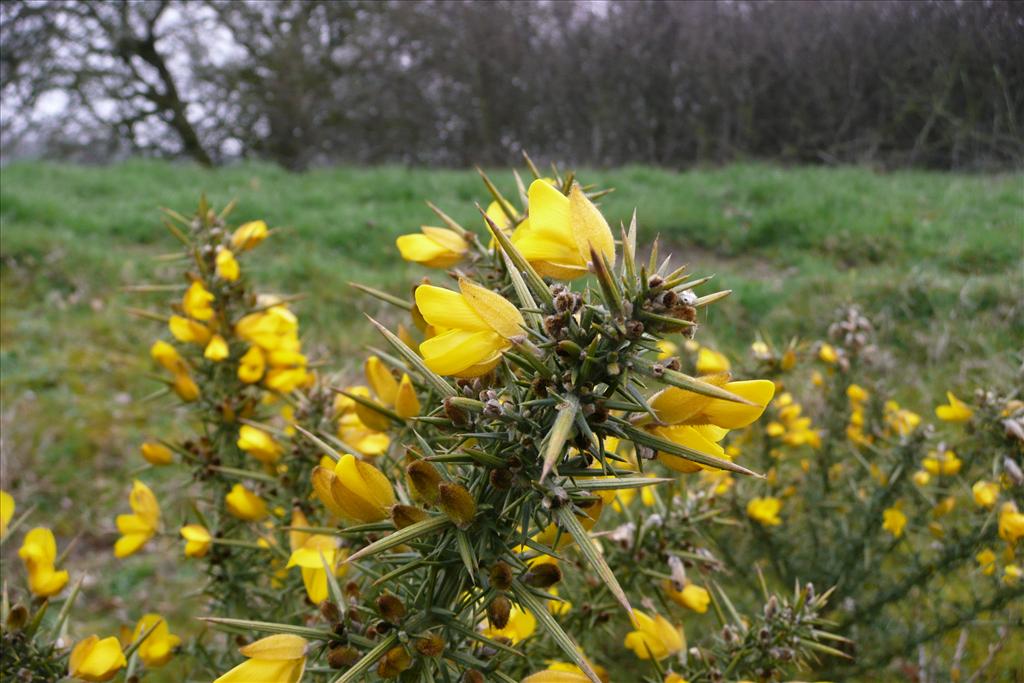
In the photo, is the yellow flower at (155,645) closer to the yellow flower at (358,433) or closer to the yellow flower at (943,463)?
the yellow flower at (358,433)

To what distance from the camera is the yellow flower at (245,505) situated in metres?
1.09

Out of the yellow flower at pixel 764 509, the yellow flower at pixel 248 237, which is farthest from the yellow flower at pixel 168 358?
the yellow flower at pixel 764 509

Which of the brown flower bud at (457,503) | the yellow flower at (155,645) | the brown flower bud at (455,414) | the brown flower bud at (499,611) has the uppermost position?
the brown flower bud at (455,414)

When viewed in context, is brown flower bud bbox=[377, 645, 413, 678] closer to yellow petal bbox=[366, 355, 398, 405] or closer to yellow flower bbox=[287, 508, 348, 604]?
yellow flower bbox=[287, 508, 348, 604]

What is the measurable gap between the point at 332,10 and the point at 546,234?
1091 cm

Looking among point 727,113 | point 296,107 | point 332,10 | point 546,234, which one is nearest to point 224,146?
point 296,107

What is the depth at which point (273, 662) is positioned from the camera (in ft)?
2.14

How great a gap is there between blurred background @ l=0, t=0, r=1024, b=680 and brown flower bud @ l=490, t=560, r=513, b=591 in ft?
2.53

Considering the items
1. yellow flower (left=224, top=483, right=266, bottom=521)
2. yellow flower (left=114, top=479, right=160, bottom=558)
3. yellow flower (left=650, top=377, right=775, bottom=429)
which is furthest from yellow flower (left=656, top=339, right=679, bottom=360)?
yellow flower (left=114, top=479, right=160, bottom=558)

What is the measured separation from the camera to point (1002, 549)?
4.85 ft

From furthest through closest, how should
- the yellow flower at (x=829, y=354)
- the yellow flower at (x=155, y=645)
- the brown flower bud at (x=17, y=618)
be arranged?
the yellow flower at (x=829, y=354)
the yellow flower at (x=155, y=645)
the brown flower bud at (x=17, y=618)

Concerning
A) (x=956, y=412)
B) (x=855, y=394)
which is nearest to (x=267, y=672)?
(x=956, y=412)

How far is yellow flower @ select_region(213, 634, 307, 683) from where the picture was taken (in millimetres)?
643

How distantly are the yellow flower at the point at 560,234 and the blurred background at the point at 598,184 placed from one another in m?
0.81
